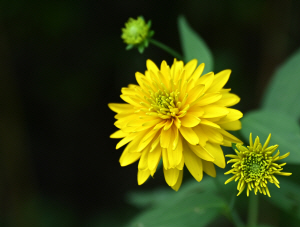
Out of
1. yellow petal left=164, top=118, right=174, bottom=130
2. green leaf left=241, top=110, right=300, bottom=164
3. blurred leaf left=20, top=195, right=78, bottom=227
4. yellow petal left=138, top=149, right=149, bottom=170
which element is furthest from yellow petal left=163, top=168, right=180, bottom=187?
blurred leaf left=20, top=195, right=78, bottom=227

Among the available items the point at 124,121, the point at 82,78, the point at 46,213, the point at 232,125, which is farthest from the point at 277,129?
the point at 46,213

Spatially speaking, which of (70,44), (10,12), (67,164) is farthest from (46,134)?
(10,12)

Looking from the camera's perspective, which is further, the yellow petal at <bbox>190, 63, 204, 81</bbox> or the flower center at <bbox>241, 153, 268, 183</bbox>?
the yellow petal at <bbox>190, 63, 204, 81</bbox>

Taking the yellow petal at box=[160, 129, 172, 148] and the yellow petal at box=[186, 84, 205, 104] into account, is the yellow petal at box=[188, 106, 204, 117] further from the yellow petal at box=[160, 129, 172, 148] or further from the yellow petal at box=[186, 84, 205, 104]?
the yellow petal at box=[160, 129, 172, 148]

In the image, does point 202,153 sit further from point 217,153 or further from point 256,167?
point 256,167

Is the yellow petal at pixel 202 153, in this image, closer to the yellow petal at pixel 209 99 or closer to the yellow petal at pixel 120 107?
the yellow petal at pixel 209 99

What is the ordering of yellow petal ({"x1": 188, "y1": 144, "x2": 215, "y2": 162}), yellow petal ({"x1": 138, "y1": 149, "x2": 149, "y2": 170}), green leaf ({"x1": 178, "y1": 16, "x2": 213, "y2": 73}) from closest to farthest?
1. yellow petal ({"x1": 188, "y1": 144, "x2": 215, "y2": 162})
2. yellow petal ({"x1": 138, "y1": 149, "x2": 149, "y2": 170})
3. green leaf ({"x1": 178, "y1": 16, "x2": 213, "y2": 73})

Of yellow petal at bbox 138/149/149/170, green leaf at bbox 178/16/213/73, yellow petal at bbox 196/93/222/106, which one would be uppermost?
green leaf at bbox 178/16/213/73

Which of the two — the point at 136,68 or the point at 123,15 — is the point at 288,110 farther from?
the point at 123,15
